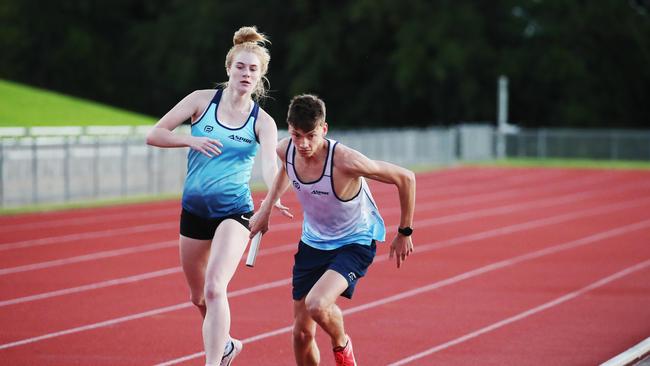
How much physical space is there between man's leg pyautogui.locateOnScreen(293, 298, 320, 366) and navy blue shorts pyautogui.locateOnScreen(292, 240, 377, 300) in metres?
0.10

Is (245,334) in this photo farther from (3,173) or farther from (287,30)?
(287,30)

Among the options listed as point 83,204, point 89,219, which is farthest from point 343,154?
point 83,204

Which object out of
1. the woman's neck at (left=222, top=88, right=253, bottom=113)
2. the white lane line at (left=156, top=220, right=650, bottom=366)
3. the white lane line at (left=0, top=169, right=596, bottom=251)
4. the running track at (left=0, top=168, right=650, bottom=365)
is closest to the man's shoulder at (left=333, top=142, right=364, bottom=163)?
the woman's neck at (left=222, top=88, right=253, bottom=113)

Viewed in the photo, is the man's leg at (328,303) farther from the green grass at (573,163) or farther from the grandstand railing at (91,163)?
the green grass at (573,163)

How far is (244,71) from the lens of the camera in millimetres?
6918

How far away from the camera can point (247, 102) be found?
6.97 m

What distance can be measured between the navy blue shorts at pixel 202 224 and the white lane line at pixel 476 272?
141 cm

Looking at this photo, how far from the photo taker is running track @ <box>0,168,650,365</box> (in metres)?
8.73

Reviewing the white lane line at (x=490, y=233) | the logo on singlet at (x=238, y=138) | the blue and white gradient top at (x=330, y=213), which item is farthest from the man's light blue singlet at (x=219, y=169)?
the white lane line at (x=490, y=233)

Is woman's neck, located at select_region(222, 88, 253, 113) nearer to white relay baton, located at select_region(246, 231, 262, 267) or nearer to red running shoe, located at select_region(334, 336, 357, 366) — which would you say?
white relay baton, located at select_region(246, 231, 262, 267)

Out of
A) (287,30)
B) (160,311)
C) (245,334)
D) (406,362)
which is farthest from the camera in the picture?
(287,30)

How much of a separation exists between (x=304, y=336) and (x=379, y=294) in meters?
5.15

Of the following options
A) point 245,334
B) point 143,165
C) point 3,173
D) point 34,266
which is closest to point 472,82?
point 143,165

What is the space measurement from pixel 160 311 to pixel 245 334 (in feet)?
4.75
